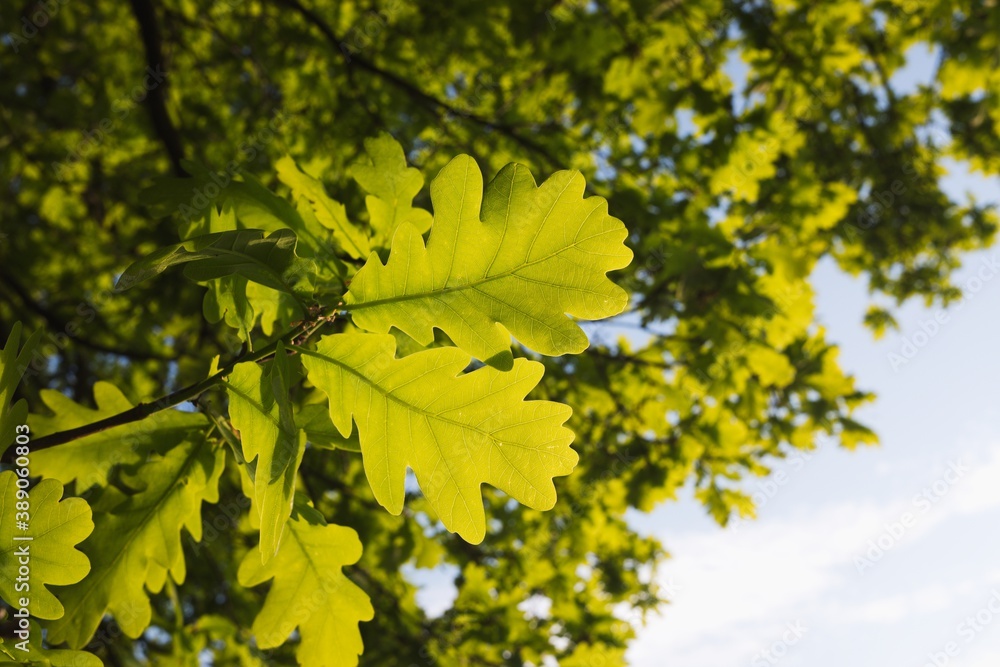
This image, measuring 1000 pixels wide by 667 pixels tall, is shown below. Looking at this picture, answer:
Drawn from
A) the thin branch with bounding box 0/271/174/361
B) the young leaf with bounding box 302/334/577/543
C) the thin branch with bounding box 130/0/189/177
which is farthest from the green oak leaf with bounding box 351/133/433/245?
the thin branch with bounding box 0/271/174/361

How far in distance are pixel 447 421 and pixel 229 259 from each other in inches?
18.3

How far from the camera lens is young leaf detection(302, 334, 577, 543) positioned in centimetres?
125

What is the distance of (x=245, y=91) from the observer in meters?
5.59

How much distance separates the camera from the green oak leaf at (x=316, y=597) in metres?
1.57

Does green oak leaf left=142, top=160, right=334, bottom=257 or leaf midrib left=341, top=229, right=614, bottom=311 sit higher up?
green oak leaf left=142, top=160, right=334, bottom=257

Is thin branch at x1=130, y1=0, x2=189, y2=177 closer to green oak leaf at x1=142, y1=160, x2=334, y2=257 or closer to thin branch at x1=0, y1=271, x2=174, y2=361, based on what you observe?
thin branch at x1=0, y1=271, x2=174, y2=361

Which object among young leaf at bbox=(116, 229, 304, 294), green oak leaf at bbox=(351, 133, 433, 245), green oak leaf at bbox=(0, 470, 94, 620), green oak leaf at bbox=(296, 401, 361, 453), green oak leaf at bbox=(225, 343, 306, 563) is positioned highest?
green oak leaf at bbox=(351, 133, 433, 245)

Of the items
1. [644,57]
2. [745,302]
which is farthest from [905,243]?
[745,302]

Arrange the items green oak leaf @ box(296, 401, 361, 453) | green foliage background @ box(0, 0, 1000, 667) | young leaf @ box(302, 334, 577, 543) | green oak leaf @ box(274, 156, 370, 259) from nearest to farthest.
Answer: young leaf @ box(302, 334, 577, 543), green oak leaf @ box(296, 401, 361, 453), green oak leaf @ box(274, 156, 370, 259), green foliage background @ box(0, 0, 1000, 667)

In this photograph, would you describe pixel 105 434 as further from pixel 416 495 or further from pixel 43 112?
pixel 43 112

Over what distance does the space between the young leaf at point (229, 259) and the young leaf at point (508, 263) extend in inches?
5.8

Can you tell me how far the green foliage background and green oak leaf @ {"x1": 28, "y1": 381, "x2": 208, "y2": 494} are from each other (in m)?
0.76

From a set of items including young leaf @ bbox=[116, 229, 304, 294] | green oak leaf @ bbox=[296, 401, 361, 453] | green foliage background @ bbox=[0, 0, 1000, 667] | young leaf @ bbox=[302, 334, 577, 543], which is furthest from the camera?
green foliage background @ bbox=[0, 0, 1000, 667]

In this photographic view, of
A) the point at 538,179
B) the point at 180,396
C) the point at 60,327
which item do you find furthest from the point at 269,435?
the point at 60,327
